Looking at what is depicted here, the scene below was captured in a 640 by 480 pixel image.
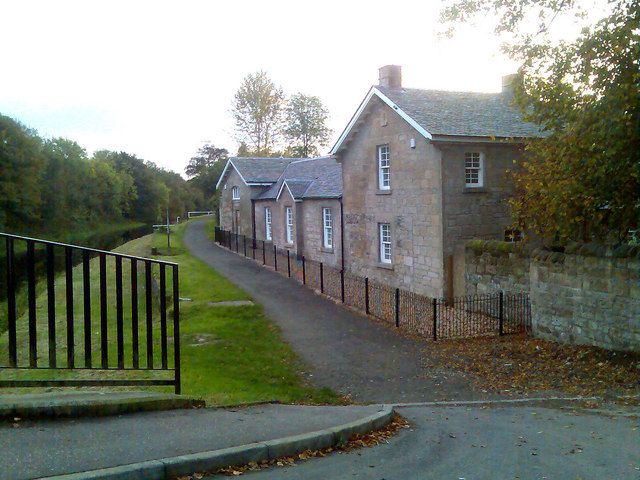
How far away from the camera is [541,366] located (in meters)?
12.8

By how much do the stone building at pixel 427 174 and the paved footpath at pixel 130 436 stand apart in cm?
1330

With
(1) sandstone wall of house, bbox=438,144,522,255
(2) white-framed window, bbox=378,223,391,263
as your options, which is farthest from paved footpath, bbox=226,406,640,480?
(2) white-framed window, bbox=378,223,391,263

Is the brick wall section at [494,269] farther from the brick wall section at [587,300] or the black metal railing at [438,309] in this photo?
the brick wall section at [587,300]

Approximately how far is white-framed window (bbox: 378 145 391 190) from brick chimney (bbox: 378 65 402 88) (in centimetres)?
266

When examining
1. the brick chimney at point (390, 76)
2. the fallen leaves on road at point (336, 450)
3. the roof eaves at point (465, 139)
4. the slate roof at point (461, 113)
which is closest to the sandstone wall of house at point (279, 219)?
the brick chimney at point (390, 76)

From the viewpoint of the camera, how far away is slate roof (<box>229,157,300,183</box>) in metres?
41.0

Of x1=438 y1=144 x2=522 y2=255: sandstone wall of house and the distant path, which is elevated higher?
x1=438 y1=144 x2=522 y2=255: sandstone wall of house

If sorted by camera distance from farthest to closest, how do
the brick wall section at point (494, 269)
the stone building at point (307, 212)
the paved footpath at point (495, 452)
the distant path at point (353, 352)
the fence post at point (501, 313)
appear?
the stone building at point (307, 212)
the brick wall section at point (494, 269)
the fence post at point (501, 313)
the distant path at point (353, 352)
the paved footpath at point (495, 452)

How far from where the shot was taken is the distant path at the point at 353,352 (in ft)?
38.8

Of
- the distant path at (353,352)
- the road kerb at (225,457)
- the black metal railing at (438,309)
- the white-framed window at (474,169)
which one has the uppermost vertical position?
the white-framed window at (474,169)

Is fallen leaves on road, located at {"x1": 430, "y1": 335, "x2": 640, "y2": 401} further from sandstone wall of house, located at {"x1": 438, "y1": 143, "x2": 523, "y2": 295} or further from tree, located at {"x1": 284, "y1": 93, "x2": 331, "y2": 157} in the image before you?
tree, located at {"x1": 284, "y1": 93, "x2": 331, "y2": 157}

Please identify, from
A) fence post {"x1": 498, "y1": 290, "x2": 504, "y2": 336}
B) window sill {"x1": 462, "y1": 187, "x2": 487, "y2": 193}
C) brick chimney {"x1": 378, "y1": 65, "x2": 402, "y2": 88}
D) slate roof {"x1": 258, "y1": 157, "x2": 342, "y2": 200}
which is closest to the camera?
fence post {"x1": 498, "y1": 290, "x2": 504, "y2": 336}

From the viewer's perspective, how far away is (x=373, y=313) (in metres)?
19.1

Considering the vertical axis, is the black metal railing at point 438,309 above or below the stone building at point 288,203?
below
